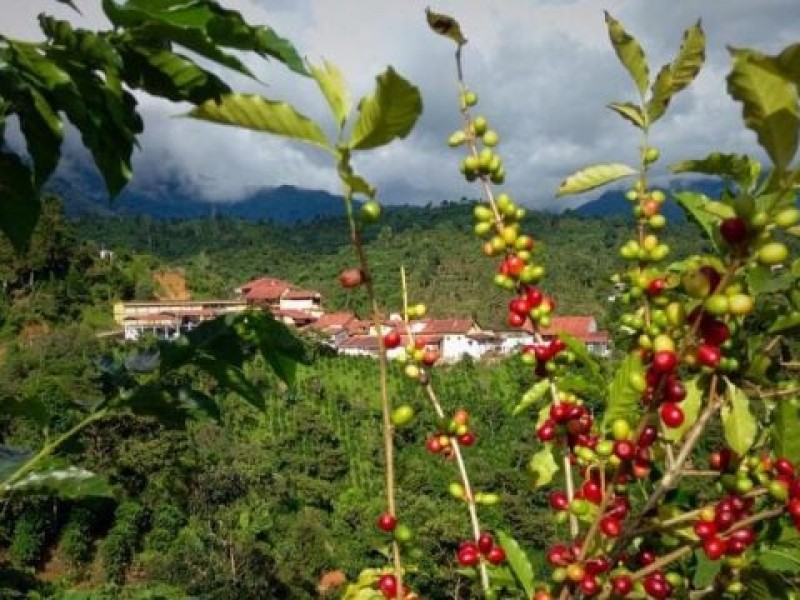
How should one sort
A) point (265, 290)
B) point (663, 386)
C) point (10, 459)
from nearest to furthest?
point (663, 386) < point (10, 459) < point (265, 290)

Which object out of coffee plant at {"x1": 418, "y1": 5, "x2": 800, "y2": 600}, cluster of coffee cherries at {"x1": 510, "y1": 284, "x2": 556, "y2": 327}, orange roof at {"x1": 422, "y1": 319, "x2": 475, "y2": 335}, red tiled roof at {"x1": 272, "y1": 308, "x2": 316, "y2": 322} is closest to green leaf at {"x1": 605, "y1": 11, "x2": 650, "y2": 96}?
coffee plant at {"x1": 418, "y1": 5, "x2": 800, "y2": 600}

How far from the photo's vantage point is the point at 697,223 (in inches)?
87.6

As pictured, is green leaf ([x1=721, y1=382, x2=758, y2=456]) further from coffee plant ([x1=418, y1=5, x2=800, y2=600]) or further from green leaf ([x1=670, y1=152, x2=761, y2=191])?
green leaf ([x1=670, y1=152, x2=761, y2=191])

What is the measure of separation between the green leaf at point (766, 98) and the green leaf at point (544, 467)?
37.4 inches

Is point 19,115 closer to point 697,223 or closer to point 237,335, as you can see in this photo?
point 237,335

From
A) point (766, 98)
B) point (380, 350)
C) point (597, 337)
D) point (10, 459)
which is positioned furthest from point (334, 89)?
point (597, 337)

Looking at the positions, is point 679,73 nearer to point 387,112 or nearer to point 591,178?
point 591,178

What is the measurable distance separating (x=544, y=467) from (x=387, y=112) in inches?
42.0

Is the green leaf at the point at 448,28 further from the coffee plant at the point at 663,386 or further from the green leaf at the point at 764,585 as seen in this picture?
the green leaf at the point at 764,585

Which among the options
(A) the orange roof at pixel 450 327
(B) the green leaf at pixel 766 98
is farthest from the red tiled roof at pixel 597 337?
(B) the green leaf at pixel 766 98

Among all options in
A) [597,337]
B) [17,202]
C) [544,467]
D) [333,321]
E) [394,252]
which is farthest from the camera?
[394,252]

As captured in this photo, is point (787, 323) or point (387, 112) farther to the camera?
point (787, 323)

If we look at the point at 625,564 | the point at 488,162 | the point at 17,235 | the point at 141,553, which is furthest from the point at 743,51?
the point at 141,553

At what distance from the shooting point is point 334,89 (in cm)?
116
